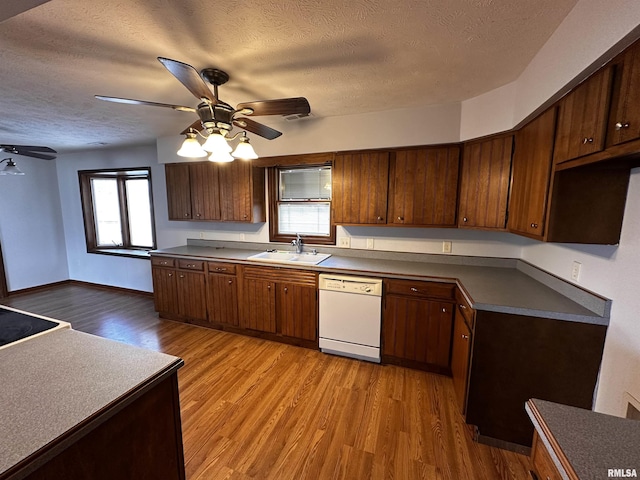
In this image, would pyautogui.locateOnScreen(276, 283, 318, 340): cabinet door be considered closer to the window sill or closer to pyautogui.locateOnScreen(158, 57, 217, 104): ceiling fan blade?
pyautogui.locateOnScreen(158, 57, 217, 104): ceiling fan blade

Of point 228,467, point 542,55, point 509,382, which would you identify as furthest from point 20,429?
point 542,55

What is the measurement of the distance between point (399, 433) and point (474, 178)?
2074 mm

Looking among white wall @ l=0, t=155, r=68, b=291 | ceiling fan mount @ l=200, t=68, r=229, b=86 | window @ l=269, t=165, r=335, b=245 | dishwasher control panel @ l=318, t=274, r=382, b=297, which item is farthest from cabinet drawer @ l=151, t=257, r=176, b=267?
white wall @ l=0, t=155, r=68, b=291

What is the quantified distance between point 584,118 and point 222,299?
10.9 ft

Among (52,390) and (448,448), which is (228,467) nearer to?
(52,390)

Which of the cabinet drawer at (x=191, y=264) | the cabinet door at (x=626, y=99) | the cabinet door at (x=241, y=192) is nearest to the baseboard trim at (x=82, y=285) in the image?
the cabinet drawer at (x=191, y=264)

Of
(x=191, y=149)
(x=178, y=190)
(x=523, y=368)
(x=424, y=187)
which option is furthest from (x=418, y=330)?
(x=178, y=190)

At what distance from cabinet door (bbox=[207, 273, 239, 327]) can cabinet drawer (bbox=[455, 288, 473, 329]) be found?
227cm

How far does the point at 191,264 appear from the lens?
10.7ft

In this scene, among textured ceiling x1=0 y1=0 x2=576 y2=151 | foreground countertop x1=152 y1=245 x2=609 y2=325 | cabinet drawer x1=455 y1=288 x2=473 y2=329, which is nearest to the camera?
textured ceiling x1=0 y1=0 x2=576 y2=151

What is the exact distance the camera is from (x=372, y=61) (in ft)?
5.61

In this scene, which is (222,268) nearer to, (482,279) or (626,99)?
(482,279)

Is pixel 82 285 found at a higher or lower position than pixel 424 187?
lower

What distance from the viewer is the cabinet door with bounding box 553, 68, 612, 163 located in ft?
Result: 3.70
